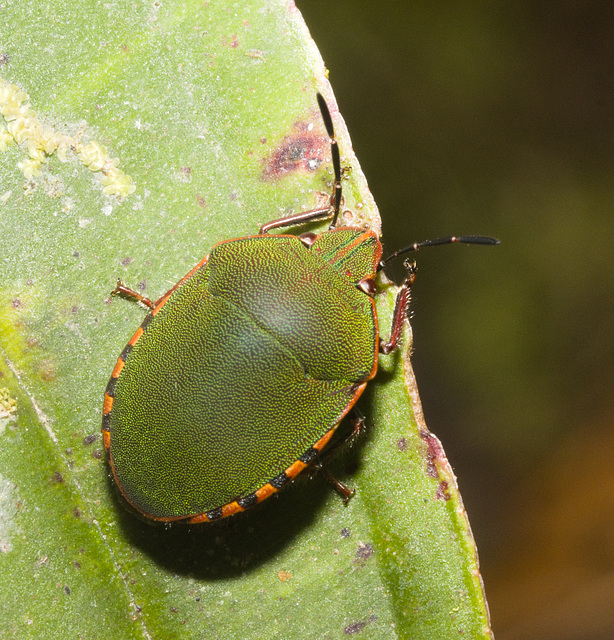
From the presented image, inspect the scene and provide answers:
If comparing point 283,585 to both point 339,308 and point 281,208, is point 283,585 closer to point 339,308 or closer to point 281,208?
point 339,308

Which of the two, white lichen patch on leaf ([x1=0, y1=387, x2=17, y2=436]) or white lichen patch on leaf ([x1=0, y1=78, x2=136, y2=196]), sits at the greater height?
white lichen patch on leaf ([x1=0, y1=78, x2=136, y2=196])

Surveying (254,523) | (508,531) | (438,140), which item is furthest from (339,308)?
(508,531)

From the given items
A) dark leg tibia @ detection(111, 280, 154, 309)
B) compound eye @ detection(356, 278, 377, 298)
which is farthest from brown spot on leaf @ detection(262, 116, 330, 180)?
dark leg tibia @ detection(111, 280, 154, 309)

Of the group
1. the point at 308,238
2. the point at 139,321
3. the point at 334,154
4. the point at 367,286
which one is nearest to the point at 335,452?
the point at 367,286

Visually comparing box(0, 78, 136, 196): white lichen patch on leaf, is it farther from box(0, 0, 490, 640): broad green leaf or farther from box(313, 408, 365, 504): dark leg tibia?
box(313, 408, 365, 504): dark leg tibia

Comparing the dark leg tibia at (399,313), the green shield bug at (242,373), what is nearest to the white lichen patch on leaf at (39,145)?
the green shield bug at (242,373)

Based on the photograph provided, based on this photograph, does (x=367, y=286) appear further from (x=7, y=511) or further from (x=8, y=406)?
(x=7, y=511)
